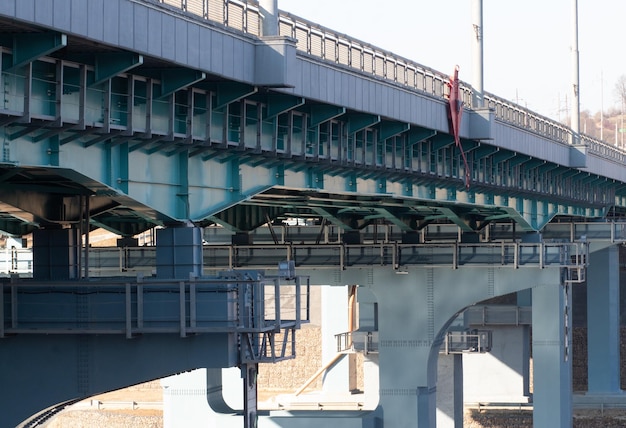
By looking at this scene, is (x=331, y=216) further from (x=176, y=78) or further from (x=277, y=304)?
(x=176, y=78)

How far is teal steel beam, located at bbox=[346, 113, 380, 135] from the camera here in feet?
97.8

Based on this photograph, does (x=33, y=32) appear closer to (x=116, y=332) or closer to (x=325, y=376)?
(x=116, y=332)

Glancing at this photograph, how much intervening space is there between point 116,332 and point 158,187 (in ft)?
7.63

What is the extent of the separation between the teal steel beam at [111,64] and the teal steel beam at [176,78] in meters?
1.63

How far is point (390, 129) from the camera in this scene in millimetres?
32312

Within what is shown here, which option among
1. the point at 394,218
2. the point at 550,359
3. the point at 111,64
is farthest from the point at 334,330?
the point at 111,64

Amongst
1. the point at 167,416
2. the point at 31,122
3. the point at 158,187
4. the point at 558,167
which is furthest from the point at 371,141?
the point at 558,167

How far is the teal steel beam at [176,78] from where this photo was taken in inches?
842

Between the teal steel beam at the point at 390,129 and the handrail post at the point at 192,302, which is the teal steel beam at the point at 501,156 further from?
the handrail post at the point at 192,302

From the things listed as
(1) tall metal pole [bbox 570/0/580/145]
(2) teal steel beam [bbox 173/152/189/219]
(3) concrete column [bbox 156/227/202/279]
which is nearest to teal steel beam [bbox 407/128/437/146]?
(2) teal steel beam [bbox 173/152/189/219]

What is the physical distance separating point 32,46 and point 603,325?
200ft

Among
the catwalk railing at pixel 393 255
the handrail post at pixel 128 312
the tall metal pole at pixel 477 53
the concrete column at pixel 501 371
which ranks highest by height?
the tall metal pole at pixel 477 53

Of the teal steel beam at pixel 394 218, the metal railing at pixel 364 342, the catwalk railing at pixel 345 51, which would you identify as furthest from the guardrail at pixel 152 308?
the metal railing at pixel 364 342

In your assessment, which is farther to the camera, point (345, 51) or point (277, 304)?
point (345, 51)
